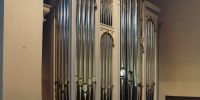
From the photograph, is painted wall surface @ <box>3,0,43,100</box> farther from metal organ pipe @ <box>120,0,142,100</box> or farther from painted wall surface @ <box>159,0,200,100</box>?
→ painted wall surface @ <box>159,0,200,100</box>

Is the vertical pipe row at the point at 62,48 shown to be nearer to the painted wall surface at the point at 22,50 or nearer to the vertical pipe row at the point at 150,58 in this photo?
the painted wall surface at the point at 22,50

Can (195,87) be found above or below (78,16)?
below

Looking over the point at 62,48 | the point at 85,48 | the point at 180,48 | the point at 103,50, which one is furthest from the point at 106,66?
the point at 180,48

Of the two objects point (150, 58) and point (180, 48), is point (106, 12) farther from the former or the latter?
point (180, 48)

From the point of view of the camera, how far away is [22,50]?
2283mm

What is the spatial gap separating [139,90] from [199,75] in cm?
140

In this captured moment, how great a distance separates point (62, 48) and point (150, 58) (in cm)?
227

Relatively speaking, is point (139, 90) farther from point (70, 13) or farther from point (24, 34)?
point (24, 34)

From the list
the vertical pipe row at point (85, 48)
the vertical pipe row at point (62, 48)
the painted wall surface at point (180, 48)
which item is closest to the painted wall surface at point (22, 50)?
the vertical pipe row at point (62, 48)

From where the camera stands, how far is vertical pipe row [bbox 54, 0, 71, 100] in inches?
121

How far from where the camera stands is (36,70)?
2.39 meters

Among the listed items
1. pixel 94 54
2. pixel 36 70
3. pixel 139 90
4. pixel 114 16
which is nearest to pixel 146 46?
pixel 139 90

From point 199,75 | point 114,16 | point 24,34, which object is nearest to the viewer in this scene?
point 24,34

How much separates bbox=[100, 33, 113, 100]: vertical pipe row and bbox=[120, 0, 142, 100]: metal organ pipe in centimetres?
28
